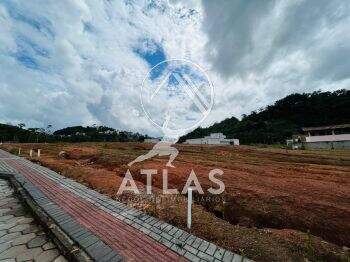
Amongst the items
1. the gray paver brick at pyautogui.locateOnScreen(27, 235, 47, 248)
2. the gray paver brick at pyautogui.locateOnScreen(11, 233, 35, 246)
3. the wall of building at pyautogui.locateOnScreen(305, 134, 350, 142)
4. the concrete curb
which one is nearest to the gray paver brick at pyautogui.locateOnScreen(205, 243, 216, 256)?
the concrete curb

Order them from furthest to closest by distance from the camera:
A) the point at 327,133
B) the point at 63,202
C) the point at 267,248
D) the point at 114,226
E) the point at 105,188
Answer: the point at 327,133 < the point at 105,188 < the point at 63,202 < the point at 114,226 < the point at 267,248

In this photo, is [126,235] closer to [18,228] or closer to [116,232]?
[116,232]

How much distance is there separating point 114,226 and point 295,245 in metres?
4.01

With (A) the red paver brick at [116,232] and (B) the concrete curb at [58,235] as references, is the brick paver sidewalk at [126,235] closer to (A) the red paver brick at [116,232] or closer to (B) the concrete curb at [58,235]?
(A) the red paver brick at [116,232]

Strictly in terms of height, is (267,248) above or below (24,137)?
below

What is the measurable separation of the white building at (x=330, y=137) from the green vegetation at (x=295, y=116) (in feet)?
41.9

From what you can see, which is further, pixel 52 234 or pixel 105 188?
pixel 105 188

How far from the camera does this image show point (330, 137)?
1994 inches

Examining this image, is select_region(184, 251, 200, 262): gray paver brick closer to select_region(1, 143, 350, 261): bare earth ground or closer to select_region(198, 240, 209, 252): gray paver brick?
select_region(198, 240, 209, 252): gray paver brick

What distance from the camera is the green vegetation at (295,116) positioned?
72.3 metres

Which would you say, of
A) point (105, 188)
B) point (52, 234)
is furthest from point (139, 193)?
point (52, 234)

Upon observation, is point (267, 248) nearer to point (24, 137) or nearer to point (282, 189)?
point (282, 189)

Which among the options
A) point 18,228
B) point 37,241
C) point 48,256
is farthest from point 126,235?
point 18,228

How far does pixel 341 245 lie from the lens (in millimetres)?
6043
